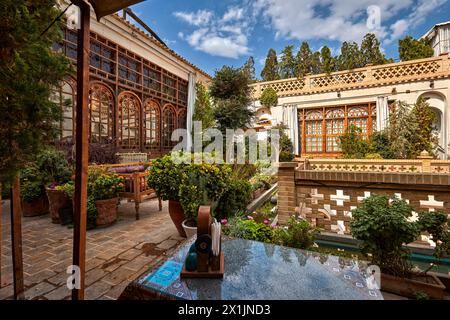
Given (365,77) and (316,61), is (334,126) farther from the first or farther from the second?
(316,61)

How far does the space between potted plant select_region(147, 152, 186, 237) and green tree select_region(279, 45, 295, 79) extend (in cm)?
1452

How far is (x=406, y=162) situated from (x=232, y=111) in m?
5.64

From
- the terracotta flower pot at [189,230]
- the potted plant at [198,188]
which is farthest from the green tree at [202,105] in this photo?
the terracotta flower pot at [189,230]

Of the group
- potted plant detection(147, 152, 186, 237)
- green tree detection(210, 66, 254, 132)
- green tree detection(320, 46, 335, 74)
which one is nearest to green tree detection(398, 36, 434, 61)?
green tree detection(320, 46, 335, 74)

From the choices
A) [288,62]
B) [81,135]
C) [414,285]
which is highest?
[288,62]

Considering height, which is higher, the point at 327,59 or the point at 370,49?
the point at 370,49

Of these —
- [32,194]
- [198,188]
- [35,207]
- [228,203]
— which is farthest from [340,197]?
[35,207]

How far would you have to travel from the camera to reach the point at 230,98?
8.40m

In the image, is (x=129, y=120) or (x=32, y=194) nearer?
(x=32, y=194)

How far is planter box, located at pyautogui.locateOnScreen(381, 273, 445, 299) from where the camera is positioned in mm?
1682

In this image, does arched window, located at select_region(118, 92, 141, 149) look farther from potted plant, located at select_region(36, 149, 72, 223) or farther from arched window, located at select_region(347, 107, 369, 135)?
arched window, located at select_region(347, 107, 369, 135)

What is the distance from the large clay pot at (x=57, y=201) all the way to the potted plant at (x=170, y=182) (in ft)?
5.90

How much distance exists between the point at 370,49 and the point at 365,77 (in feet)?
12.7
